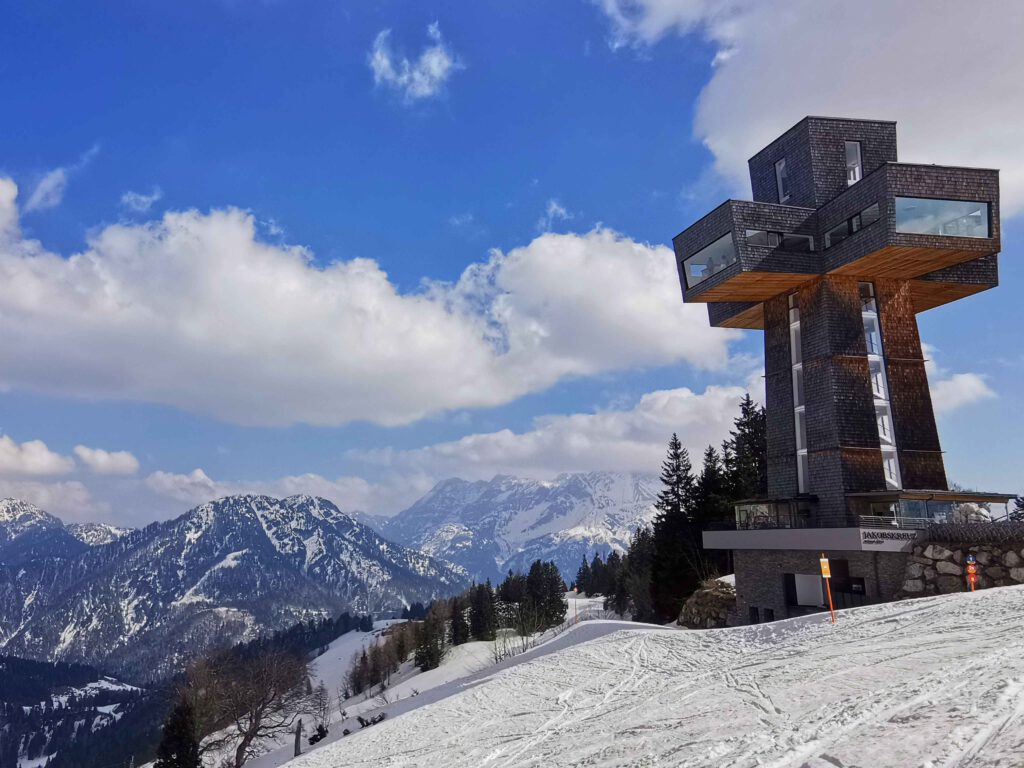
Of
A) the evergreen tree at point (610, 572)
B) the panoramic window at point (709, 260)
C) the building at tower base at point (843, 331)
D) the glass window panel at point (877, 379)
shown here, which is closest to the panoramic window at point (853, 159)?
the building at tower base at point (843, 331)

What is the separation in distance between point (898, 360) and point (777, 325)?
22.3 feet

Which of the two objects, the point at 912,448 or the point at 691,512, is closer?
the point at 912,448

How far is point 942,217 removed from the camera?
34.9 m

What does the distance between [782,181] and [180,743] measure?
199 feet

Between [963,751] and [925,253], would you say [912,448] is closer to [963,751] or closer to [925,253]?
[925,253]

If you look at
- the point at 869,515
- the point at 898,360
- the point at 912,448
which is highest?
the point at 898,360

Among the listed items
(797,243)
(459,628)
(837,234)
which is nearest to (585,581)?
(459,628)

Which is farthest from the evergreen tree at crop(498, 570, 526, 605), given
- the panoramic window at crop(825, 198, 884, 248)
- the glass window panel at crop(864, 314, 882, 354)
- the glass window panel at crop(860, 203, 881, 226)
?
the glass window panel at crop(860, 203, 881, 226)

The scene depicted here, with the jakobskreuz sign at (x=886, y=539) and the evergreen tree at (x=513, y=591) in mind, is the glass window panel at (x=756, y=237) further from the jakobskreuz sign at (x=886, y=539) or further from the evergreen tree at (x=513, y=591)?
the evergreen tree at (x=513, y=591)

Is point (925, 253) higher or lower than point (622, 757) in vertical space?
higher

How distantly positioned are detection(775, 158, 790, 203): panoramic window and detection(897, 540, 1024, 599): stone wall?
22.3m

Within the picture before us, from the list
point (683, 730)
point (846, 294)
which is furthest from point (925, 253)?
point (683, 730)

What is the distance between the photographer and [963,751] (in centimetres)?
742

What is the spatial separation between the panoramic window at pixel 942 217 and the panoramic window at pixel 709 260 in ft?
27.2
